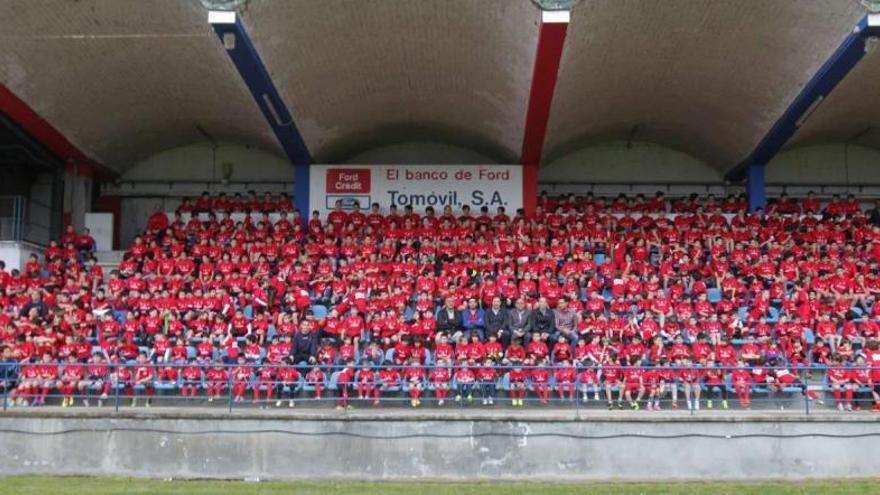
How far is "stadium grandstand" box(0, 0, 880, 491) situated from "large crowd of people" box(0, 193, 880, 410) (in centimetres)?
8

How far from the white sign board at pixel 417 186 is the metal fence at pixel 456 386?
9248 mm

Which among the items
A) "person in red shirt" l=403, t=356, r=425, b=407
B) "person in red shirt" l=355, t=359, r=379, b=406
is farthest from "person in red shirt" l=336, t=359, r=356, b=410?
"person in red shirt" l=403, t=356, r=425, b=407

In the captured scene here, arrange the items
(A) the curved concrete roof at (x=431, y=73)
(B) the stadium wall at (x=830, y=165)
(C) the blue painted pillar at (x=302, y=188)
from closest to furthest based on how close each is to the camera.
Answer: (A) the curved concrete roof at (x=431, y=73) < (C) the blue painted pillar at (x=302, y=188) < (B) the stadium wall at (x=830, y=165)

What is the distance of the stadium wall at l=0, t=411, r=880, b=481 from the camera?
13.4 m

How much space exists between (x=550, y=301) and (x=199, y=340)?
6717 millimetres

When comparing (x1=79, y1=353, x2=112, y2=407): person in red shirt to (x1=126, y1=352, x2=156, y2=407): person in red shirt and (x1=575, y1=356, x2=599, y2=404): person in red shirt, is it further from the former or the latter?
(x1=575, y1=356, x2=599, y2=404): person in red shirt

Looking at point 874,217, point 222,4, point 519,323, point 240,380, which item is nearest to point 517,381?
point 519,323

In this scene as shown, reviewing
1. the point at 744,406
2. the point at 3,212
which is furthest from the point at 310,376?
the point at 3,212

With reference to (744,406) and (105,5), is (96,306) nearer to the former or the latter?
(105,5)

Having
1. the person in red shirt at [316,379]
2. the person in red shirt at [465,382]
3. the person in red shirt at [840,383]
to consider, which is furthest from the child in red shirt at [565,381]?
the person in red shirt at [840,383]

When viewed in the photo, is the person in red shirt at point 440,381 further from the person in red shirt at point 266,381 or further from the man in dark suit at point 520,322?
the person in red shirt at point 266,381

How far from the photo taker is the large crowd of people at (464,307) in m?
14.5

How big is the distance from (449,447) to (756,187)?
13850 millimetres

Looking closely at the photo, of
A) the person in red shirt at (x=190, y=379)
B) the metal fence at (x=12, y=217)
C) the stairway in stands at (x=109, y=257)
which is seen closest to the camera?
the person in red shirt at (x=190, y=379)
